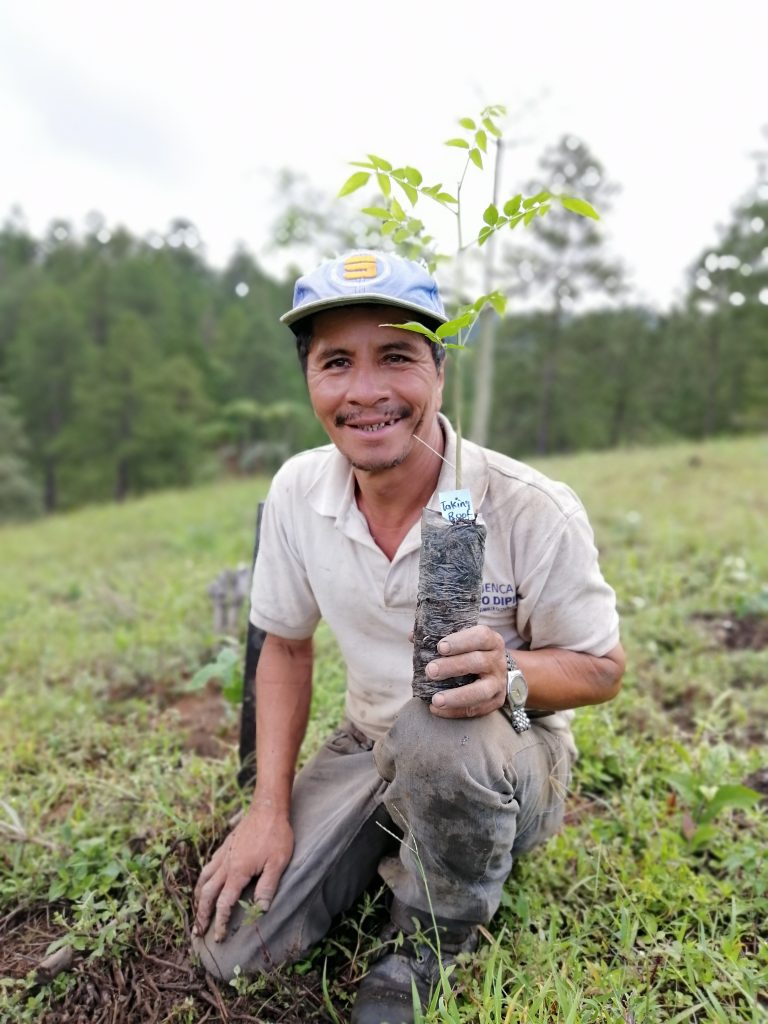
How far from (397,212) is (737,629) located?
10.8 ft

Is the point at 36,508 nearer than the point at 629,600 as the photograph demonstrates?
No

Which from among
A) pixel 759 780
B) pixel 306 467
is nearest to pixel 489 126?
pixel 306 467

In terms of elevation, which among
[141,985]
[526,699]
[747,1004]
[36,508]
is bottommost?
[36,508]

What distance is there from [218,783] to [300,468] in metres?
1.20

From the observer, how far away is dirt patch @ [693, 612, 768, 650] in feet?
12.4

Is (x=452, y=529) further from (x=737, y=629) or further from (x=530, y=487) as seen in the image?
(x=737, y=629)

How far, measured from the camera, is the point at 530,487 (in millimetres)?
1772

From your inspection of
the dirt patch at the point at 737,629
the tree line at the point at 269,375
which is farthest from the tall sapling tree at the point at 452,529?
the tree line at the point at 269,375

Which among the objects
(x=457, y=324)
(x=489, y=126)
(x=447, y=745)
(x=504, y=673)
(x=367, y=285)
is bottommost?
(x=447, y=745)

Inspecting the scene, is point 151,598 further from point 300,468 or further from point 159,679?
point 300,468

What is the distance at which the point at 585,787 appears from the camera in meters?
2.46

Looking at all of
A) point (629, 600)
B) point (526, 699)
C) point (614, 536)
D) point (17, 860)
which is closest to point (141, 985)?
point (17, 860)

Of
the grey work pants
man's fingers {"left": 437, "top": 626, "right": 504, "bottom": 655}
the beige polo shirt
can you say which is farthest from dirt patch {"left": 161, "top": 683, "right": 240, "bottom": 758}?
man's fingers {"left": 437, "top": 626, "right": 504, "bottom": 655}

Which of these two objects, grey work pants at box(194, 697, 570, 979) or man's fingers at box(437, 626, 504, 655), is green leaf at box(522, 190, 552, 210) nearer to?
man's fingers at box(437, 626, 504, 655)
